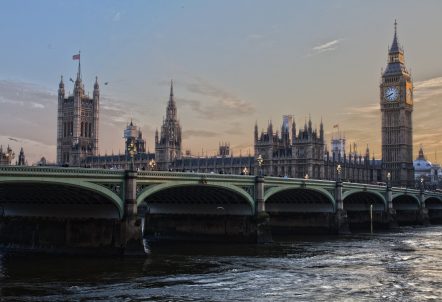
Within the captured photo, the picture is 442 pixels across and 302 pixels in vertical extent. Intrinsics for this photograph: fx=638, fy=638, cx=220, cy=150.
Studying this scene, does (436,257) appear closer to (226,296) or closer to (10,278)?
(226,296)

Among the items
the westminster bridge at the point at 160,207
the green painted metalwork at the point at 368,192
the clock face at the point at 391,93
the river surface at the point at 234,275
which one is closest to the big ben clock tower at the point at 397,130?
the clock face at the point at 391,93

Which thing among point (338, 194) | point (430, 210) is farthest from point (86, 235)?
point (430, 210)

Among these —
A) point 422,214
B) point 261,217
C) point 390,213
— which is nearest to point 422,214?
point 422,214

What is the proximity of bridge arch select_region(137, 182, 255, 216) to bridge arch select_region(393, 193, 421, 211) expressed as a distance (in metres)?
57.9

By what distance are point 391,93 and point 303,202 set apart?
4631 inches

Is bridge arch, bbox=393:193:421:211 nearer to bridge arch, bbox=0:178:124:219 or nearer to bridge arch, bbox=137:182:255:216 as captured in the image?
bridge arch, bbox=137:182:255:216

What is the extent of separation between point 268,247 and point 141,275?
24.3 meters

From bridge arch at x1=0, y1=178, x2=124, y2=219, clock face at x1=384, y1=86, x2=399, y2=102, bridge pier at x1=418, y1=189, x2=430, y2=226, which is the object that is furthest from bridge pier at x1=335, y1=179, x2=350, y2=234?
clock face at x1=384, y1=86, x2=399, y2=102

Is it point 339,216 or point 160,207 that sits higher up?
point 160,207

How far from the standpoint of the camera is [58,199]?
58562 millimetres

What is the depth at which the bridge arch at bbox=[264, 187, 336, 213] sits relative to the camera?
285ft

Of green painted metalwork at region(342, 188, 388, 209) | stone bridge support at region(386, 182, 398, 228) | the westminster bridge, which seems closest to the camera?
the westminster bridge

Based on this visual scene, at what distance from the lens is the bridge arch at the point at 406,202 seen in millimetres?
123281

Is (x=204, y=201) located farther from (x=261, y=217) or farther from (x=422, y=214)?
Result: (x=422, y=214)
